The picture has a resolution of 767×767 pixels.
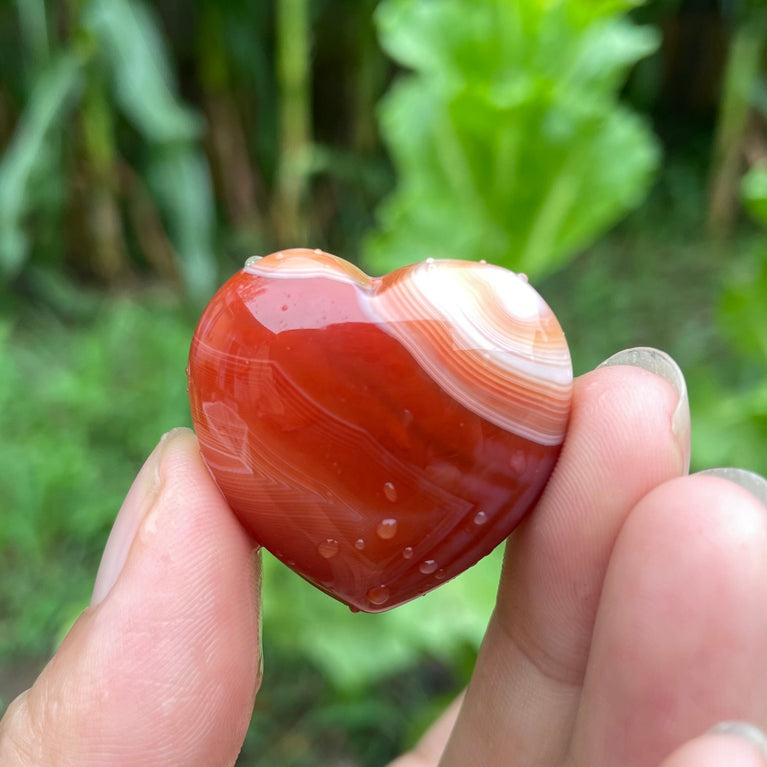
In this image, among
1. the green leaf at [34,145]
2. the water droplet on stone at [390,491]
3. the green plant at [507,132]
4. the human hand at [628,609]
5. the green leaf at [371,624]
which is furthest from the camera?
the green leaf at [34,145]

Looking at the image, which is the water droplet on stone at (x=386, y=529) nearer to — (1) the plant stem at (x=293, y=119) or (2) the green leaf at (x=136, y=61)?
(2) the green leaf at (x=136, y=61)

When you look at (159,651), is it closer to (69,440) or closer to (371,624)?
(371,624)

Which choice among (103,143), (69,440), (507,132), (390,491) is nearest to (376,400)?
(390,491)

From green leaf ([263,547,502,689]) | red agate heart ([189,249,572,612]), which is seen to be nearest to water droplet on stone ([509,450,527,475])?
red agate heart ([189,249,572,612])

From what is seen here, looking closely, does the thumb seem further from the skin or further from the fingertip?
the fingertip

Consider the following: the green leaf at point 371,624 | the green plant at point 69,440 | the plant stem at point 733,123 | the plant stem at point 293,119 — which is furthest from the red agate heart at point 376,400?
the plant stem at point 733,123

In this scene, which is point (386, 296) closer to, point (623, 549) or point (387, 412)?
point (387, 412)
